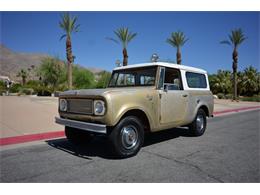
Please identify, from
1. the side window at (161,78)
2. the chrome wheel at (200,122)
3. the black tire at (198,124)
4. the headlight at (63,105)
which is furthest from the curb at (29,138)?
the chrome wheel at (200,122)

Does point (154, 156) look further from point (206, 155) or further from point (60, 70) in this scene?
point (60, 70)

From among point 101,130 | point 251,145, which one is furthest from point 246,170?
point 101,130

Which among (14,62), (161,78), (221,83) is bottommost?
(161,78)

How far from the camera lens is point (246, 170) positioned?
3.76 meters

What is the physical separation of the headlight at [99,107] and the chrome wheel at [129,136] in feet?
1.94

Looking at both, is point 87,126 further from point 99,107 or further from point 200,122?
point 200,122

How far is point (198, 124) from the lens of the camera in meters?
6.62

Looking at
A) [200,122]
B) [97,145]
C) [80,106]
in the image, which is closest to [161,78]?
[80,106]

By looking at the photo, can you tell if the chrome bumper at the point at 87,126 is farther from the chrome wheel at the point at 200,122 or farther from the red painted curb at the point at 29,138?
the chrome wheel at the point at 200,122

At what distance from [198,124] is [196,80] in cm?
136

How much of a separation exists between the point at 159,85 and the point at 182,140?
2.01 meters

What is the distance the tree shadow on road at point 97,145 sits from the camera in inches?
184

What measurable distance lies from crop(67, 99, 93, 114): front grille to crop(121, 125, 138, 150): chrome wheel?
2.58ft

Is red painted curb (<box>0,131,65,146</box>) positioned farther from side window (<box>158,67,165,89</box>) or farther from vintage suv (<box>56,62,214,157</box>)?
side window (<box>158,67,165,89</box>)
